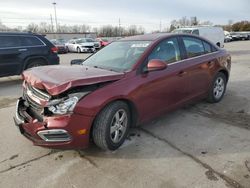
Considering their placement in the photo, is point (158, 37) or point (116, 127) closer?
Result: point (116, 127)

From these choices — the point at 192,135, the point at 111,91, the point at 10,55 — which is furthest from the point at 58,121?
the point at 10,55

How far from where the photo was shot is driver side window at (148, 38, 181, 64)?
3967 mm

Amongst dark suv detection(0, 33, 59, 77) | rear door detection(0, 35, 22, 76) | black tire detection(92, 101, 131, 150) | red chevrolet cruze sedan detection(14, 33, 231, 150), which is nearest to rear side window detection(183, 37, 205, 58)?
red chevrolet cruze sedan detection(14, 33, 231, 150)

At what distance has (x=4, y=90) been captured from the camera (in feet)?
24.5

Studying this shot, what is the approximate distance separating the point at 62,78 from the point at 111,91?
647mm

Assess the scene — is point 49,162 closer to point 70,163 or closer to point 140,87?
point 70,163

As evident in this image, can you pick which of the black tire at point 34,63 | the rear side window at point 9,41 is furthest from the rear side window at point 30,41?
the black tire at point 34,63

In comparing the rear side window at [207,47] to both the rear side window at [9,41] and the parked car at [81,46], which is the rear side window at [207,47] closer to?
the rear side window at [9,41]

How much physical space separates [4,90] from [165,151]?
592cm

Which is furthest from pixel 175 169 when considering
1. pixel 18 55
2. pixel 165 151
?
pixel 18 55

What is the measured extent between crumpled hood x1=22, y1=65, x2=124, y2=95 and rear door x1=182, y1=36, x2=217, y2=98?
1.67m

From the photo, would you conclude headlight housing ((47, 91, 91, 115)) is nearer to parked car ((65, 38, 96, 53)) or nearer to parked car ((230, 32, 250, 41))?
parked car ((65, 38, 96, 53))

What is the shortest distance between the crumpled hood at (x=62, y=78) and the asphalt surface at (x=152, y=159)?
977 mm

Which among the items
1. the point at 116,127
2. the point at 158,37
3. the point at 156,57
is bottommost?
the point at 116,127
